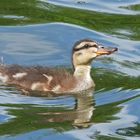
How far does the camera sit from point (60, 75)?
9.75 meters

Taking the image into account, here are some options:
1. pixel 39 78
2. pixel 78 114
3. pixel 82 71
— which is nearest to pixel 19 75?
pixel 39 78

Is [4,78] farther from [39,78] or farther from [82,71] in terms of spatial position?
[82,71]

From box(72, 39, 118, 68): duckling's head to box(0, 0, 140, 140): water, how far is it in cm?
31

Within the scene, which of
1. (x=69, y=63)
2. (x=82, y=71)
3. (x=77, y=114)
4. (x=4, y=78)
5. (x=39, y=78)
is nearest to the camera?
(x=77, y=114)

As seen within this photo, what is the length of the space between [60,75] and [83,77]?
1.35ft

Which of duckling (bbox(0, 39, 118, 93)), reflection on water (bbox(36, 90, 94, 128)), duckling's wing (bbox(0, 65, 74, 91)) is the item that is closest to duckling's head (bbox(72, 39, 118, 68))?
duckling (bbox(0, 39, 118, 93))

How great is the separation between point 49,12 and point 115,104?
3440 millimetres

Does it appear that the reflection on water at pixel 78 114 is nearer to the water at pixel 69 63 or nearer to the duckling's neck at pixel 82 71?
the water at pixel 69 63

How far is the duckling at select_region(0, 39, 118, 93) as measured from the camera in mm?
9727

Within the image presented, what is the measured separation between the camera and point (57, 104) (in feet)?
30.2

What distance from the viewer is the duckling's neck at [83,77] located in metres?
9.98

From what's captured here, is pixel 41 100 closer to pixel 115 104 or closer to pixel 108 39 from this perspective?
pixel 115 104

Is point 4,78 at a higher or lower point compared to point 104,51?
lower

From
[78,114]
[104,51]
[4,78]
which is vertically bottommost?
[78,114]
